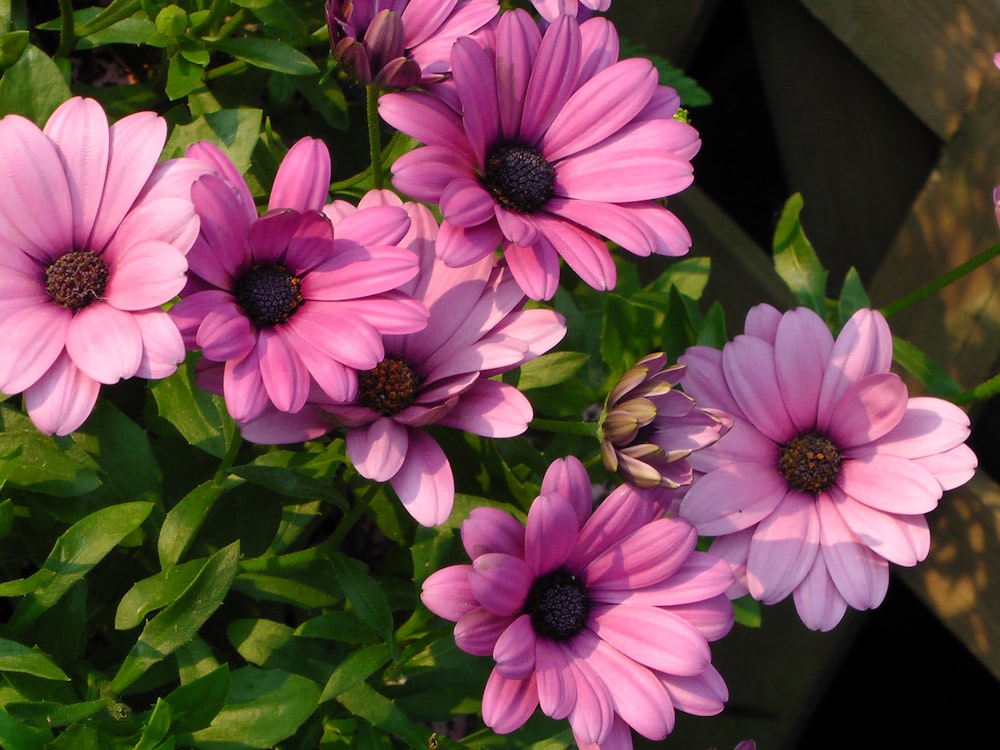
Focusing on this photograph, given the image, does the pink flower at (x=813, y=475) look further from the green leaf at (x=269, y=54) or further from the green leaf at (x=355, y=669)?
the green leaf at (x=269, y=54)

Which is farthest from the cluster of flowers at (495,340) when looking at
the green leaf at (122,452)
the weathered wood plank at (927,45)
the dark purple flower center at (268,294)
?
the weathered wood plank at (927,45)

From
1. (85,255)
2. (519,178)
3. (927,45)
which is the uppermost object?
(927,45)

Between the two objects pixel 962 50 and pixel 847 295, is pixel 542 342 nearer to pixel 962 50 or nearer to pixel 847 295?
pixel 847 295

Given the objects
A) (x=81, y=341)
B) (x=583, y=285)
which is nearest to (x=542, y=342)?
(x=81, y=341)

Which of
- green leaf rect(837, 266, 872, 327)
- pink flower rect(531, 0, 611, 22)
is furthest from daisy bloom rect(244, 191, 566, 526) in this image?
green leaf rect(837, 266, 872, 327)

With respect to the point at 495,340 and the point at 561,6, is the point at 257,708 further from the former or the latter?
the point at 561,6

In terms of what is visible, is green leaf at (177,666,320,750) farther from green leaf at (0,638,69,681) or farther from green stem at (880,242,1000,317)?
green stem at (880,242,1000,317)

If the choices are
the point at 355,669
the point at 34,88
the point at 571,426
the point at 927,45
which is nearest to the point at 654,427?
the point at 571,426
